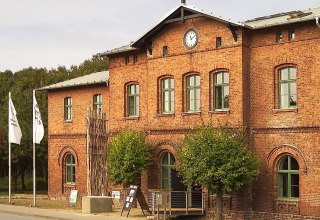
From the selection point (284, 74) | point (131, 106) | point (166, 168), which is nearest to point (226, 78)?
point (284, 74)

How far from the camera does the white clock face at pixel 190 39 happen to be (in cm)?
2753

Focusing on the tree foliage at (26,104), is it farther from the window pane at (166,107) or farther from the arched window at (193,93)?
the arched window at (193,93)

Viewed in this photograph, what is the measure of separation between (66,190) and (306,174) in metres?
17.2

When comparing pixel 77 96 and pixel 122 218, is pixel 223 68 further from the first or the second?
pixel 77 96

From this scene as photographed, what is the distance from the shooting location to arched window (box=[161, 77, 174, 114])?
94.9ft

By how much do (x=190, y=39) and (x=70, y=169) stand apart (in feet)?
43.7

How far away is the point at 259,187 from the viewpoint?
25.5 metres

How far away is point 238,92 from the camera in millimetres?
25812

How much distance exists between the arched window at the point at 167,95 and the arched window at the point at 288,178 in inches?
244

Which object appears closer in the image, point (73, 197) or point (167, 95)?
point (167, 95)

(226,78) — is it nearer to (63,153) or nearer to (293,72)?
(293,72)

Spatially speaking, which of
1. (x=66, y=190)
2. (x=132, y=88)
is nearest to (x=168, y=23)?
(x=132, y=88)

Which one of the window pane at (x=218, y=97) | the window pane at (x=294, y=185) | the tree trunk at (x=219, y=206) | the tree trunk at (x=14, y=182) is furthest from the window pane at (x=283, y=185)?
the tree trunk at (x=14, y=182)

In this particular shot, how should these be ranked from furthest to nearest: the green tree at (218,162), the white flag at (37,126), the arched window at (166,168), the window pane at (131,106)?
1. the white flag at (37,126)
2. the window pane at (131,106)
3. the arched window at (166,168)
4. the green tree at (218,162)
